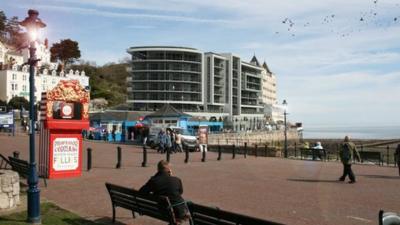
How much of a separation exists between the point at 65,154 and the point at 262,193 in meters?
8.34

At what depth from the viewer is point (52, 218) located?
1102cm

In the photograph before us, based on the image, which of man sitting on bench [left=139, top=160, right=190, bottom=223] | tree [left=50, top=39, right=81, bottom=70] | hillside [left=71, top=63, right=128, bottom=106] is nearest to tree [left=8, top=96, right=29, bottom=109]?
hillside [left=71, top=63, right=128, bottom=106]

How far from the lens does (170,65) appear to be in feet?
385

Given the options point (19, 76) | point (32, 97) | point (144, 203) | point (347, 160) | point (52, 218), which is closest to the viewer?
point (144, 203)

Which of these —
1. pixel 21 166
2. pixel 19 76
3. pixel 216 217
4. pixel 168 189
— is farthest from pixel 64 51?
pixel 216 217

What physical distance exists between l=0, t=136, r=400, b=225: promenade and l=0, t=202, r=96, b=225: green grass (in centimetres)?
40

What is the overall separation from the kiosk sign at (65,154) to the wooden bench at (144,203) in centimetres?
920

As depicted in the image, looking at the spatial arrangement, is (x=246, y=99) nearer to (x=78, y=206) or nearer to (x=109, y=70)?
(x=109, y=70)

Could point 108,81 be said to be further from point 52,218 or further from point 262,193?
point 52,218

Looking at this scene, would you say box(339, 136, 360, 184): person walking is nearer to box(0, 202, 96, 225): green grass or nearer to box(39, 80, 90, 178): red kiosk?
box(39, 80, 90, 178): red kiosk

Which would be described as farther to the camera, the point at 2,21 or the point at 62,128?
the point at 2,21

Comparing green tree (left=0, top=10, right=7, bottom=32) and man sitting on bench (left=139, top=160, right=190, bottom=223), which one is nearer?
man sitting on bench (left=139, top=160, right=190, bottom=223)

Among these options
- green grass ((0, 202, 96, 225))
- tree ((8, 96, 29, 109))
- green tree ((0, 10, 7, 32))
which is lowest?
green grass ((0, 202, 96, 225))

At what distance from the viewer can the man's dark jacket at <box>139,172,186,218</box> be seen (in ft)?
29.9
